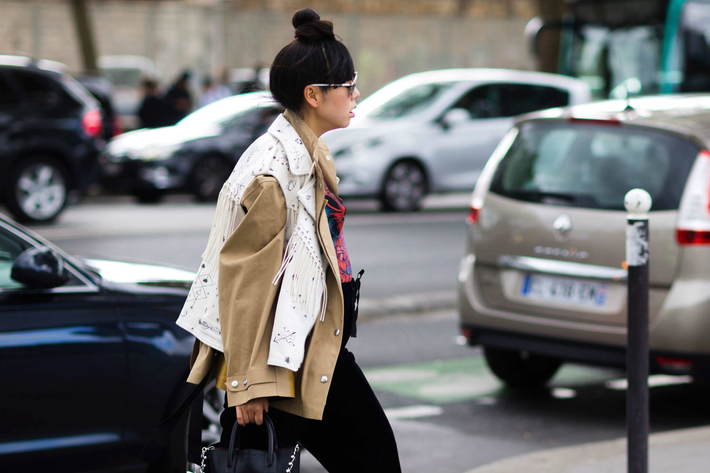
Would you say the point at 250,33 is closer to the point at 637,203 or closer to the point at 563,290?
the point at 563,290

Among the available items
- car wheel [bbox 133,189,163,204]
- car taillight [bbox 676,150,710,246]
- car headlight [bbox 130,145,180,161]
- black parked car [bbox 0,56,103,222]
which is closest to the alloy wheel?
black parked car [bbox 0,56,103,222]

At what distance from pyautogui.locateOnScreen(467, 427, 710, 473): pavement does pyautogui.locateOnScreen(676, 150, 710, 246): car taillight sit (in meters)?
0.97

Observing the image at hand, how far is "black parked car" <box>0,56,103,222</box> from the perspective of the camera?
1305cm

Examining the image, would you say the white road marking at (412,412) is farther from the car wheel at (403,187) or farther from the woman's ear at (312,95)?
the car wheel at (403,187)

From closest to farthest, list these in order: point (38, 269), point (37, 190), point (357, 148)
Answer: point (38, 269) → point (37, 190) → point (357, 148)

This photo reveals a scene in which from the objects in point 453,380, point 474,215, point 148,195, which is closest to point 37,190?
point 148,195

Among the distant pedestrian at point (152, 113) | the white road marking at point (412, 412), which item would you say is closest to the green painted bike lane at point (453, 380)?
the white road marking at point (412, 412)

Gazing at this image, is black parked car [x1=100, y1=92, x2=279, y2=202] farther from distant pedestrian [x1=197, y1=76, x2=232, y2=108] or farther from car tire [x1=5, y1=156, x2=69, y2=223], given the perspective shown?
distant pedestrian [x1=197, y1=76, x2=232, y2=108]

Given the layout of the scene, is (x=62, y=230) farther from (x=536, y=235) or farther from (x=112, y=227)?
(x=536, y=235)

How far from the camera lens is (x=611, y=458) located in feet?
15.6

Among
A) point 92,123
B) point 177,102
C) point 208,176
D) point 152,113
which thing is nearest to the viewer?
point 92,123

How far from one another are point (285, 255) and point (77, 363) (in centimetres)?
151

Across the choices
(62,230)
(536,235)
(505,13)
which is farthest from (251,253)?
(505,13)

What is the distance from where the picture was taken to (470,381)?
676cm
